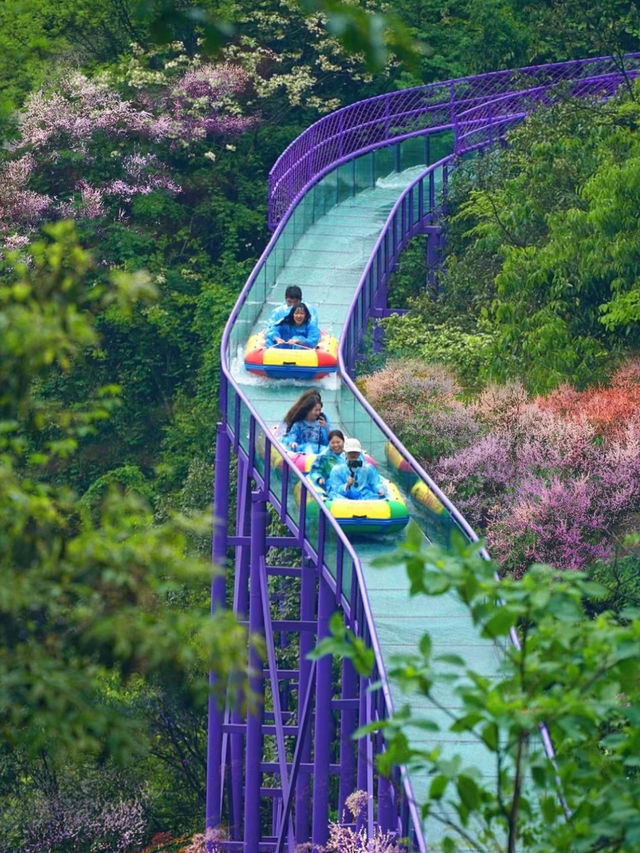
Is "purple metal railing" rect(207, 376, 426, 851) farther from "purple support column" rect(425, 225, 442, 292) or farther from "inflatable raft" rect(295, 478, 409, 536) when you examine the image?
"purple support column" rect(425, 225, 442, 292)

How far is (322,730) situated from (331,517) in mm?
2087

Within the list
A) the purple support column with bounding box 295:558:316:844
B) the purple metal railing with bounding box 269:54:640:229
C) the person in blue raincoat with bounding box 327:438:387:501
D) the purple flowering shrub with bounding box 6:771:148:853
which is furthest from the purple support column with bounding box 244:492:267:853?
the purple metal railing with bounding box 269:54:640:229

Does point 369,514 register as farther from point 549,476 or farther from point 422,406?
point 422,406

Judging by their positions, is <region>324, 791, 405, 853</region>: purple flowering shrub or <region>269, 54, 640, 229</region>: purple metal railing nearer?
<region>324, 791, 405, 853</region>: purple flowering shrub

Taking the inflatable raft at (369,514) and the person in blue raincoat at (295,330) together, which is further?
the person in blue raincoat at (295,330)

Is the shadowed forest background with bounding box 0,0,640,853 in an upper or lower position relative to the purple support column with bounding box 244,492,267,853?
upper

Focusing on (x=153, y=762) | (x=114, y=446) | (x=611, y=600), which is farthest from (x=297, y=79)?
(x=611, y=600)

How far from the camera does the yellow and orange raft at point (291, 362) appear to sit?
63.4ft

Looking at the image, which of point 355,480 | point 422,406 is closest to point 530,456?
point 422,406

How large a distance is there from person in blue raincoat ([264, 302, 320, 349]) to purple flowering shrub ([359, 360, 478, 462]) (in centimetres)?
149

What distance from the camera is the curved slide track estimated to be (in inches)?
549

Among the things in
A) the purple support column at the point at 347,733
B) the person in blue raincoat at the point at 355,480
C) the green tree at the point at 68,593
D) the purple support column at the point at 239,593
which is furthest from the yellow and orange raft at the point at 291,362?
the green tree at the point at 68,593

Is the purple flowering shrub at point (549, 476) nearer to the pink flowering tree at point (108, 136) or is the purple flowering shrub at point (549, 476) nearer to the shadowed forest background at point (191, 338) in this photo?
the shadowed forest background at point (191, 338)

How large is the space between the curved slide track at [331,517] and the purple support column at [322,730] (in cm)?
1
